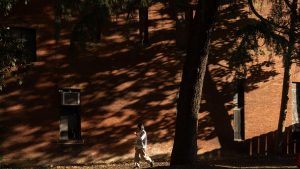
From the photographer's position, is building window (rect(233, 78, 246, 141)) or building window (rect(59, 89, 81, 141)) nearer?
building window (rect(59, 89, 81, 141))

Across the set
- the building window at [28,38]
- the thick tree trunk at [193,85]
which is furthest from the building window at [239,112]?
the building window at [28,38]

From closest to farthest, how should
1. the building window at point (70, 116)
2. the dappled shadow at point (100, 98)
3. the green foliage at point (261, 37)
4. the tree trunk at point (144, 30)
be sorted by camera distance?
the green foliage at point (261, 37) → the dappled shadow at point (100, 98) → the building window at point (70, 116) → the tree trunk at point (144, 30)

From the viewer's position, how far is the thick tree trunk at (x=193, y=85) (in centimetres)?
1563

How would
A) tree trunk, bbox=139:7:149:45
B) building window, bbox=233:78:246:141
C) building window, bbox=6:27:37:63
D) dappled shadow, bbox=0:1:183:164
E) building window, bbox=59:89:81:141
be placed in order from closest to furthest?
dappled shadow, bbox=0:1:183:164
building window, bbox=6:27:37:63
building window, bbox=59:89:81:141
tree trunk, bbox=139:7:149:45
building window, bbox=233:78:246:141

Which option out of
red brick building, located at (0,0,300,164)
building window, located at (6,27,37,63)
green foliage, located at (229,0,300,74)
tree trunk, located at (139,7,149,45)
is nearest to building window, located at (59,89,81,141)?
red brick building, located at (0,0,300,164)

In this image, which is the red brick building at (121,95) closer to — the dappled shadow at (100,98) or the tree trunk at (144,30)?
the dappled shadow at (100,98)

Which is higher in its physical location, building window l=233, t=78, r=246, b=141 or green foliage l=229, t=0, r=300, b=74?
green foliage l=229, t=0, r=300, b=74

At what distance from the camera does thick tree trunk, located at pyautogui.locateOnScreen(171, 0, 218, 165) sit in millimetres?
15633

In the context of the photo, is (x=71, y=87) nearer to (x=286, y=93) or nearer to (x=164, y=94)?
(x=164, y=94)

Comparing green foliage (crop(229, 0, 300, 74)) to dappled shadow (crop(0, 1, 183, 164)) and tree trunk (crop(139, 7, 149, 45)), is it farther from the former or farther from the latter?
tree trunk (crop(139, 7, 149, 45))

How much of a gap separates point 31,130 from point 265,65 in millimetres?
A: 10896

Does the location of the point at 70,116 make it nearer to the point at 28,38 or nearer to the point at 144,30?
the point at 28,38

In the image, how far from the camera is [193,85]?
1565cm


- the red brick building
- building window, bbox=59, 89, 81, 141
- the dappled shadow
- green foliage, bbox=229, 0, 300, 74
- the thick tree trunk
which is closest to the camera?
the thick tree trunk
